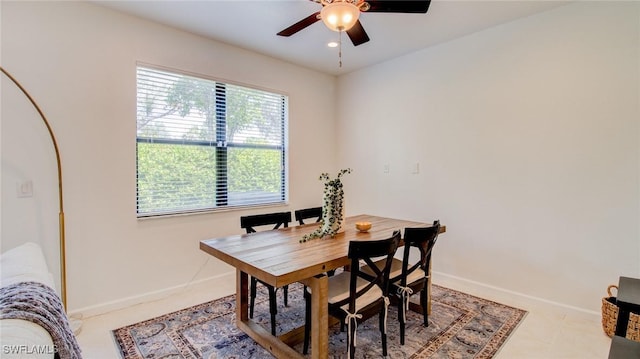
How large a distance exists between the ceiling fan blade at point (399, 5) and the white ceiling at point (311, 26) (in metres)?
0.74

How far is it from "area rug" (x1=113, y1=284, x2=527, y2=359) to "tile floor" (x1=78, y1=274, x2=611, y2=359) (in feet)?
0.27

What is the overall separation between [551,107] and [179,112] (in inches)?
138

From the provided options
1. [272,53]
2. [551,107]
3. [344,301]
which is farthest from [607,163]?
[272,53]

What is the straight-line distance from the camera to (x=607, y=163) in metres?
2.48

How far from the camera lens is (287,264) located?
170cm

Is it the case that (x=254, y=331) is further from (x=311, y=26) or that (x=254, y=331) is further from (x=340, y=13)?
(x=311, y=26)

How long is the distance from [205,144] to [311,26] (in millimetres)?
1632

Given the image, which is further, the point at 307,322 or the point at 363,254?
the point at 307,322

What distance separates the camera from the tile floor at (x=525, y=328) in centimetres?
210

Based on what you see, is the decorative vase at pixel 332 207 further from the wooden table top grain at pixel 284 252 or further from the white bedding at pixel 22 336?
the white bedding at pixel 22 336

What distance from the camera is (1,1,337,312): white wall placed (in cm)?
233

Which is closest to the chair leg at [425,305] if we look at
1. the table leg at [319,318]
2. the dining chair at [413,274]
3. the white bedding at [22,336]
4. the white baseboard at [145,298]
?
the dining chair at [413,274]

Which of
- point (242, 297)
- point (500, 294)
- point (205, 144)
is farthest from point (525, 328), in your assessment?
point (205, 144)

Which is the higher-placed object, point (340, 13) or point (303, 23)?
point (303, 23)
